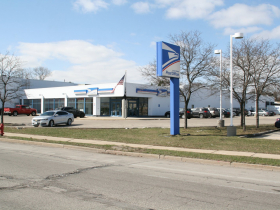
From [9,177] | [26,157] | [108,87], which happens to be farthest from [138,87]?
[9,177]

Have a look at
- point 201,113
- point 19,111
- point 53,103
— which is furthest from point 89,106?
point 201,113

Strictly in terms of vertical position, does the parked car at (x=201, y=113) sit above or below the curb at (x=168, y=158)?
above

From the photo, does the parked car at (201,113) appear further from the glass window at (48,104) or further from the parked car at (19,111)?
the parked car at (19,111)

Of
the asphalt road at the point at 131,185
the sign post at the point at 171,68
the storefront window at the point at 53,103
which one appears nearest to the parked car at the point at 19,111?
the storefront window at the point at 53,103

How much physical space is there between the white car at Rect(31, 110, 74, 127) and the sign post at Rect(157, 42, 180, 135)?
498 inches

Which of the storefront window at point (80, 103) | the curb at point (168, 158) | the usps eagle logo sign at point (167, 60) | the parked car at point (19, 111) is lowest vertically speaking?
the curb at point (168, 158)

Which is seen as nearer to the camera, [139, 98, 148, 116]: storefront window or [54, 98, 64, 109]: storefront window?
[139, 98, 148, 116]: storefront window

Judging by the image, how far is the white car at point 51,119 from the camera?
80.1 ft

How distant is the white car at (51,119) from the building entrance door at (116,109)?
649 inches

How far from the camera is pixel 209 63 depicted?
69.8 feet

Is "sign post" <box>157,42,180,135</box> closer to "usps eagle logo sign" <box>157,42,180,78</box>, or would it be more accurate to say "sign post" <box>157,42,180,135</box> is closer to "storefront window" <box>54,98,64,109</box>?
"usps eagle logo sign" <box>157,42,180,78</box>

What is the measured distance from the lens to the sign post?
16.5 meters

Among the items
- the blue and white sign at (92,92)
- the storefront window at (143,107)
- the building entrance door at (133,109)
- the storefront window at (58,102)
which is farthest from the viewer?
the storefront window at (58,102)

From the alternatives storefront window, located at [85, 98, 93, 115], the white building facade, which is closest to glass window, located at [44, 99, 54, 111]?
the white building facade
